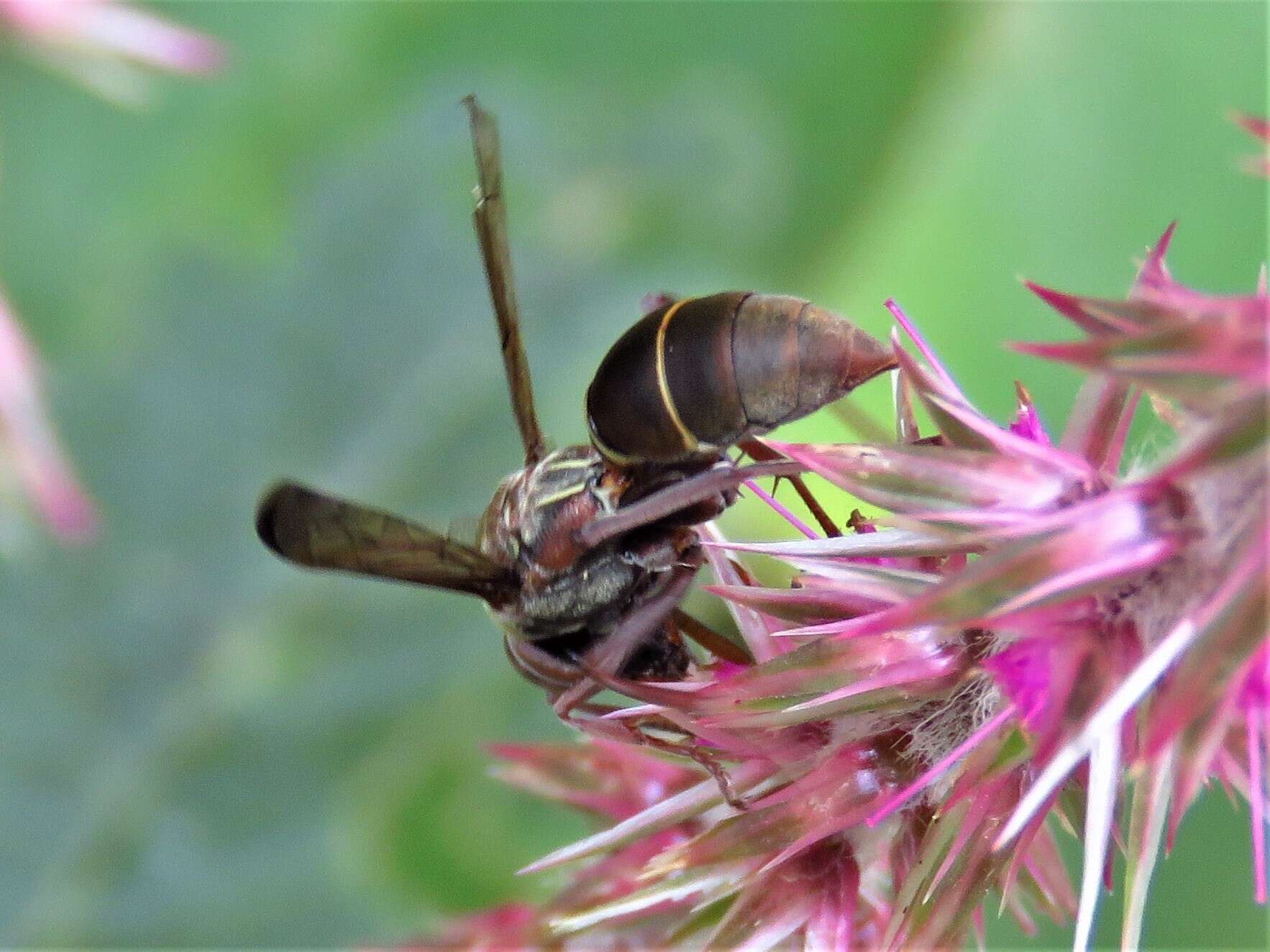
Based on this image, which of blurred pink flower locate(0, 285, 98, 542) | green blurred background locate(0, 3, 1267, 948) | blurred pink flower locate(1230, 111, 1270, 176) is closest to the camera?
blurred pink flower locate(1230, 111, 1270, 176)

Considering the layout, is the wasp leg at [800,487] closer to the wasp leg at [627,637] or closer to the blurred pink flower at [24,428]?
the wasp leg at [627,637]

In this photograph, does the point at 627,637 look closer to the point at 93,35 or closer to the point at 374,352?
the point at 93,35

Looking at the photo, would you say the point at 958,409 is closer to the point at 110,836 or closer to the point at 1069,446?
the point at 1069,446

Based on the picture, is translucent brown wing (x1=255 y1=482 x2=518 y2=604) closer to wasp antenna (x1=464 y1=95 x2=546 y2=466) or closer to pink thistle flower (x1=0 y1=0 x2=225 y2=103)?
wasp antenna (x1=464 y1=95 x2=546 y2=466)

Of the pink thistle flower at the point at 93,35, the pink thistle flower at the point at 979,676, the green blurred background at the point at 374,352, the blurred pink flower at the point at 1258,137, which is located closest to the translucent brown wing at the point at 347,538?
the pink thistle flower at the point at 979,676

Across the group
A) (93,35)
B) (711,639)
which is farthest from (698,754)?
(93,35)

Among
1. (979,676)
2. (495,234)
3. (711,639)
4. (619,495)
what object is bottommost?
(979,676)

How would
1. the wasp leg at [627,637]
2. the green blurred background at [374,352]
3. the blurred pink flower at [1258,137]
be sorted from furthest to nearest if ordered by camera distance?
the green blurred background at [374,352], the wasp leg at [627,637], the blurred pink flower at [1258,137]

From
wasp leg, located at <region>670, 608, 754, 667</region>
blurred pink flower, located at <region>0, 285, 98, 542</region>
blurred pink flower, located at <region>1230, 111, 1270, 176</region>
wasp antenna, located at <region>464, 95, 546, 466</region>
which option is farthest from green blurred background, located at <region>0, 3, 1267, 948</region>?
blurred pink flower, located at <region>1230, 111, 1270, 176</region>
